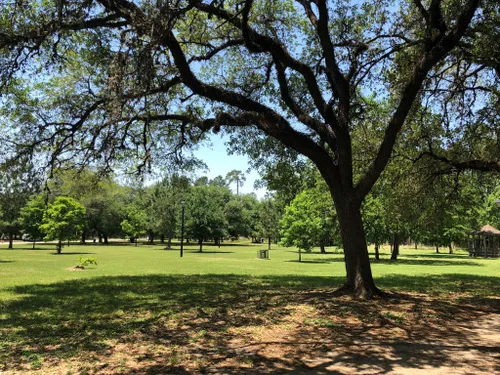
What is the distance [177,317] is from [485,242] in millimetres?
47673

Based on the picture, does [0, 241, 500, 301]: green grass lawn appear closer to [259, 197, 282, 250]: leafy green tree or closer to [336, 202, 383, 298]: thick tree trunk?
[336, 202, 383, 298]: thick tree trunk

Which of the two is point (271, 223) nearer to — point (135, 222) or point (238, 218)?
point (135, 222)

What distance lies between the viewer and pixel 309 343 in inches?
254

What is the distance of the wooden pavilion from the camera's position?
44.2 meters

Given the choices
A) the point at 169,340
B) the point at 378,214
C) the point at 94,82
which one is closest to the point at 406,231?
the point at 378,214

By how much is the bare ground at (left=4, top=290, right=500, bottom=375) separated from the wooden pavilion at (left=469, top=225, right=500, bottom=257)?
39.8m

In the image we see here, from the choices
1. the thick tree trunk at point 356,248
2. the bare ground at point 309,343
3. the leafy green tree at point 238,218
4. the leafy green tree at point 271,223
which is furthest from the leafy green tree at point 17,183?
the leafy green tree at point 238,218

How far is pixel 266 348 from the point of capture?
6180mm

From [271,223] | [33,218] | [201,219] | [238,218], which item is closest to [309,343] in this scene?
[201,219]

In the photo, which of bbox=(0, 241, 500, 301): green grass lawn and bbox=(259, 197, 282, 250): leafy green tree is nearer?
bbox=(0, 241, 500, 301): green grass lawn

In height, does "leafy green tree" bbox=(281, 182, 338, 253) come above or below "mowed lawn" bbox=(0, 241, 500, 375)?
above

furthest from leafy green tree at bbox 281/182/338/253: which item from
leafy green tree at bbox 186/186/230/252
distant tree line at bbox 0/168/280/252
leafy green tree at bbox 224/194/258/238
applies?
leafy green tree at bbox 224/194/258/238

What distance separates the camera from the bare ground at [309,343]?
528 cm

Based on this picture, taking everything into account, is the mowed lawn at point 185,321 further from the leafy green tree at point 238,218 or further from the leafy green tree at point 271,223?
the leafy green tree at point 238,218
